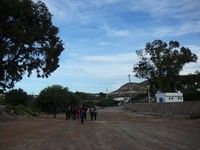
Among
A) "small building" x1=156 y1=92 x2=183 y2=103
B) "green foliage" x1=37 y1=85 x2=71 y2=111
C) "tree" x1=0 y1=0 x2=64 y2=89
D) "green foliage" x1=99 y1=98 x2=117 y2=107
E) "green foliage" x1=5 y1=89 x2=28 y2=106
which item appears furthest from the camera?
"green foliage" x1=99 y1=98 x2=117 y2=107

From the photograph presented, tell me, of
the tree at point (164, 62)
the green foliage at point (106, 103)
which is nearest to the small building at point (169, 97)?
the tree at point (164, 62)

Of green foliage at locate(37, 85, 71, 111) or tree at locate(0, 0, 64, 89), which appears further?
green foliage at locate(37, 85, 71, 111)

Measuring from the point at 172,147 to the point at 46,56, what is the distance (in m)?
33.4

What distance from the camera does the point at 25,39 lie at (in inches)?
1884

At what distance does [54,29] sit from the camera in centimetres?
5306

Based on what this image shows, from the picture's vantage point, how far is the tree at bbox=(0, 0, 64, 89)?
152 ft

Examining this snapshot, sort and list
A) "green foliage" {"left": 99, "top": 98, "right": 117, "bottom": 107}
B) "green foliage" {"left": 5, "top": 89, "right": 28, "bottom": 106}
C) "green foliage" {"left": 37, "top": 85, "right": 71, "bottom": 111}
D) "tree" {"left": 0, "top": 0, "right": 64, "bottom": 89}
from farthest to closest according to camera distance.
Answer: "green foliage" {"left": 99, "top": 98, "right": 117, "bottom": 107} < "green foliage" {"left": 5, "top": 89, "right": 28, "bottom": 106} < "green foliage" {"left": 37, "top": 85, "right": 71, "bottom": 111} < "tree" {"left": 0, "top": 0, "right": 64, "bottom": 89}

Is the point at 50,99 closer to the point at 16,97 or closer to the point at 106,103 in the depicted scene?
the point at 16,97

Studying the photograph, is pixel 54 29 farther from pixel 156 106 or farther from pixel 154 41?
pixel 154 41

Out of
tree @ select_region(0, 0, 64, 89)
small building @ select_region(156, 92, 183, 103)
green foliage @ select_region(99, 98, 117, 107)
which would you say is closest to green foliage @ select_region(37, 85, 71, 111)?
small building @ select_region(156, 92, 183, 103)

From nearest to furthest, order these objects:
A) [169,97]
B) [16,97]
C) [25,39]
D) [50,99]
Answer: [25,39] → [50,99] → [169,97] → [16,97]

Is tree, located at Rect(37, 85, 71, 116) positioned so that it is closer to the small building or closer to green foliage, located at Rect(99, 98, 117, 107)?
the small building

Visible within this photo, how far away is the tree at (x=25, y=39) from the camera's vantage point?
46.2 metres

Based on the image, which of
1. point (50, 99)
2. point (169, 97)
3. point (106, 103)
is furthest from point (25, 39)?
point (106, 103)
